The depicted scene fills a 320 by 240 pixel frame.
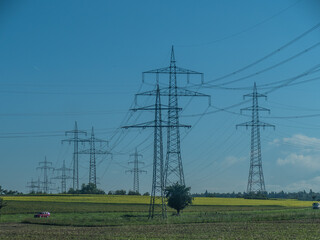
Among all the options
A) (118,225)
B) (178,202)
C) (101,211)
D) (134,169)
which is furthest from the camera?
(134,169)

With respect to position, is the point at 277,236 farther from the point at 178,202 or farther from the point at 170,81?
the point at 178,202

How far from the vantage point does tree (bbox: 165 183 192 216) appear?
283ft

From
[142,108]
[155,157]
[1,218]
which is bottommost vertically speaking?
[1,218]

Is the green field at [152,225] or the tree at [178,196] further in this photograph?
the tree at [178,196]

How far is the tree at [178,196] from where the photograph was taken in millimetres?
86125

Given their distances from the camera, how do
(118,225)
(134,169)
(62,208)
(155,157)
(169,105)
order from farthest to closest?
(134,169), (62,208), (169,105), (155,157), (118,225)

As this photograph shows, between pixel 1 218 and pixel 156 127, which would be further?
pixel 1 218

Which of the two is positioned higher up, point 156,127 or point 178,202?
point 156,127

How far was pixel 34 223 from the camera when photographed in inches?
2677

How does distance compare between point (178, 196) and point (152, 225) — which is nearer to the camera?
point (152, 225)

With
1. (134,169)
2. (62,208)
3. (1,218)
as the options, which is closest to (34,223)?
(1,218)

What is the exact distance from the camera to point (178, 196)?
86.6 meters

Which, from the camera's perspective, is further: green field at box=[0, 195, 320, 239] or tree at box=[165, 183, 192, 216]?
tree at box=[165, 183, 192, 216]

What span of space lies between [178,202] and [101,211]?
590 inches
